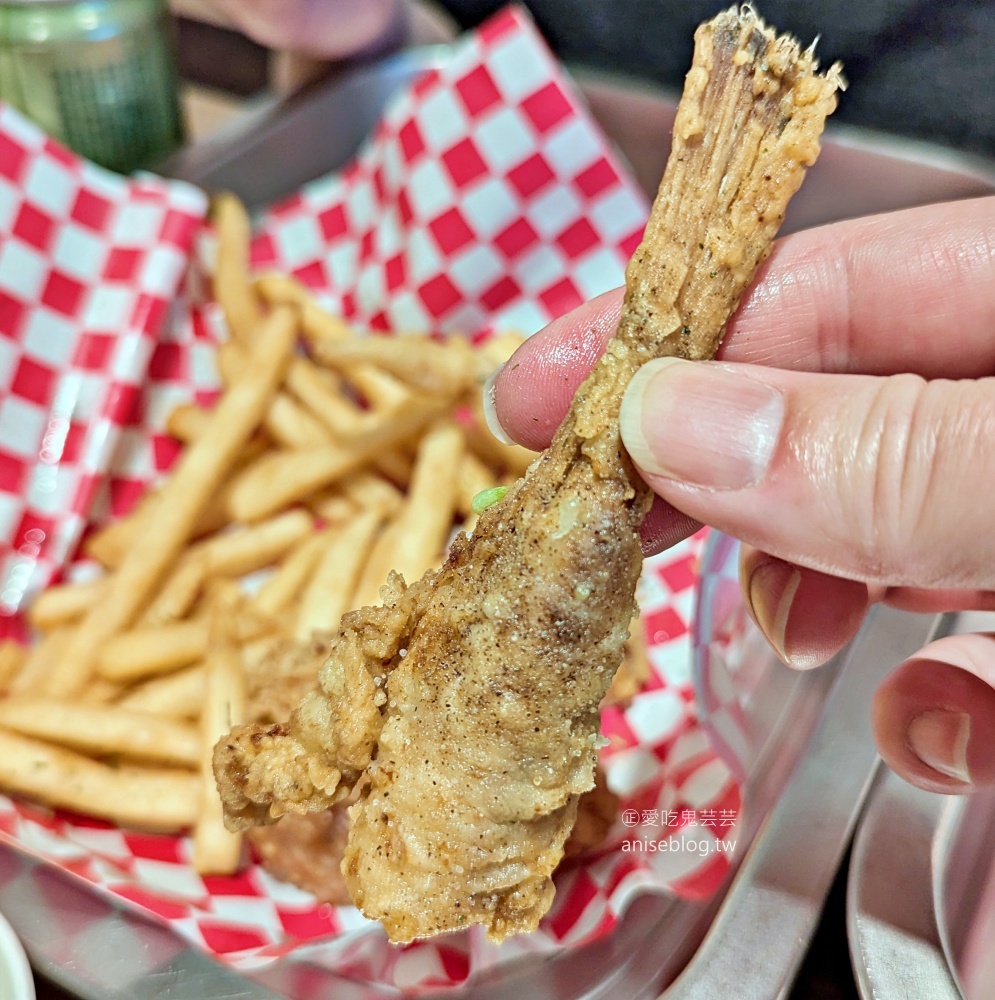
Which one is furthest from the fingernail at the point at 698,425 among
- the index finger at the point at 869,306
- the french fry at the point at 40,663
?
the french fry at the point at 40,663

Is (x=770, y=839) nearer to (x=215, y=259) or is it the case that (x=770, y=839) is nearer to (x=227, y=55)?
(x=215, y=259)

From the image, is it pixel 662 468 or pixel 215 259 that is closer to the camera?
pixel 662 468

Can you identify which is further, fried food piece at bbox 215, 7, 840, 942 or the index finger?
the index finger

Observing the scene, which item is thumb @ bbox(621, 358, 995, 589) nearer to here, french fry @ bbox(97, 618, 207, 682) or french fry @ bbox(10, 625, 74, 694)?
french fry @ bbox(97, 618, 207, 682)

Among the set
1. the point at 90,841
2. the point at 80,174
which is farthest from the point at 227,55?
the point at 90,841

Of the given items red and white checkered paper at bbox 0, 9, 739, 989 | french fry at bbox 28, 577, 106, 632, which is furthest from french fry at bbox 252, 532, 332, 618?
red and white checkered paper at bbox 0, 9, 739, 989

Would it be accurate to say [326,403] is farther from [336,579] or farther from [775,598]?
[775,598]

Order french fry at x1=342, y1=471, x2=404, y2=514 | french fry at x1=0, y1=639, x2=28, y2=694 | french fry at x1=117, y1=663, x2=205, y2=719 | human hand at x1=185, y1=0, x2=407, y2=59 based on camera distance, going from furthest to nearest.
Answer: human hand at x1=185, y1=0, x2=407, y2=59, french fry at x1=342, y1=471, x2=404, y2=514, french fry at x1=0, y1=639, x2=28, y2=694, french fry at x1=117, y1=663, x2=205, y2=719

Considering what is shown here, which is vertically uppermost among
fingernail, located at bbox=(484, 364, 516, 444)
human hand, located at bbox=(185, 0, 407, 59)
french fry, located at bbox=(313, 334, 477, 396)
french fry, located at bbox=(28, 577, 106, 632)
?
human hand, located at bbox=(185, 0, 407, 59)
